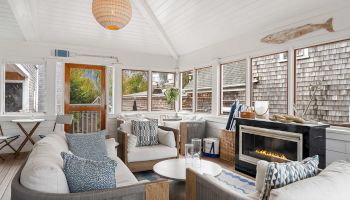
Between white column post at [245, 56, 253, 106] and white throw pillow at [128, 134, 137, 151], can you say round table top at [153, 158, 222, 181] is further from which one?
white column post at [245, 56, 253, 106]

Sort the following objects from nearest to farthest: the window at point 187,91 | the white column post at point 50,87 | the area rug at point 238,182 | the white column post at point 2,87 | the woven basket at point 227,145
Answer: the area rug at point 238,182, the woven basket at point 227,145, the white column post at point 2,87, the white column post at point 50,87, the window at point 187,91

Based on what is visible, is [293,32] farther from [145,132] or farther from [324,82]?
[145,132]

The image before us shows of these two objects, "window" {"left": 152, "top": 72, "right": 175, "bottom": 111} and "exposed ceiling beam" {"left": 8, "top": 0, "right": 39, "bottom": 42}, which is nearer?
"exposed ceiling beam" {"left": 8, "top": 0, "right": 39, "bottom": 42}

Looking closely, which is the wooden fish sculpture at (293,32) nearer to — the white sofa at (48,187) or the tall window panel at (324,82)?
the tall window panel at (324,82)

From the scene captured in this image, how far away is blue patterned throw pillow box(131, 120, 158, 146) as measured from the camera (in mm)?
4082

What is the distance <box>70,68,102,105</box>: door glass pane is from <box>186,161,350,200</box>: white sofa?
485cm

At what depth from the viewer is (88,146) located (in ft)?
9.57

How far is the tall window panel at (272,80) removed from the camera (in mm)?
4109

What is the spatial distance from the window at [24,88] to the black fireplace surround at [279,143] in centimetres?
456

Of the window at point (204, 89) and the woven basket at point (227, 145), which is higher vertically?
the window at point (204, 89)

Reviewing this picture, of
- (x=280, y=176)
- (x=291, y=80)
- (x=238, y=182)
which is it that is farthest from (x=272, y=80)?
(x=280, y=176)

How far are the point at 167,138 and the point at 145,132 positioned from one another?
1.34 feet

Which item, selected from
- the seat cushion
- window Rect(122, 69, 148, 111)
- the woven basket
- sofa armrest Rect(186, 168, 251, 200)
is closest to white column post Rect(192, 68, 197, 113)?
window Rect(122, 69, 148, 111)

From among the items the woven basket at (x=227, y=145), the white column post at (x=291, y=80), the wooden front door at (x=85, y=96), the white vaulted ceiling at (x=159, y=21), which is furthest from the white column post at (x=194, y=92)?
the white column post at (x=291, y=80)
